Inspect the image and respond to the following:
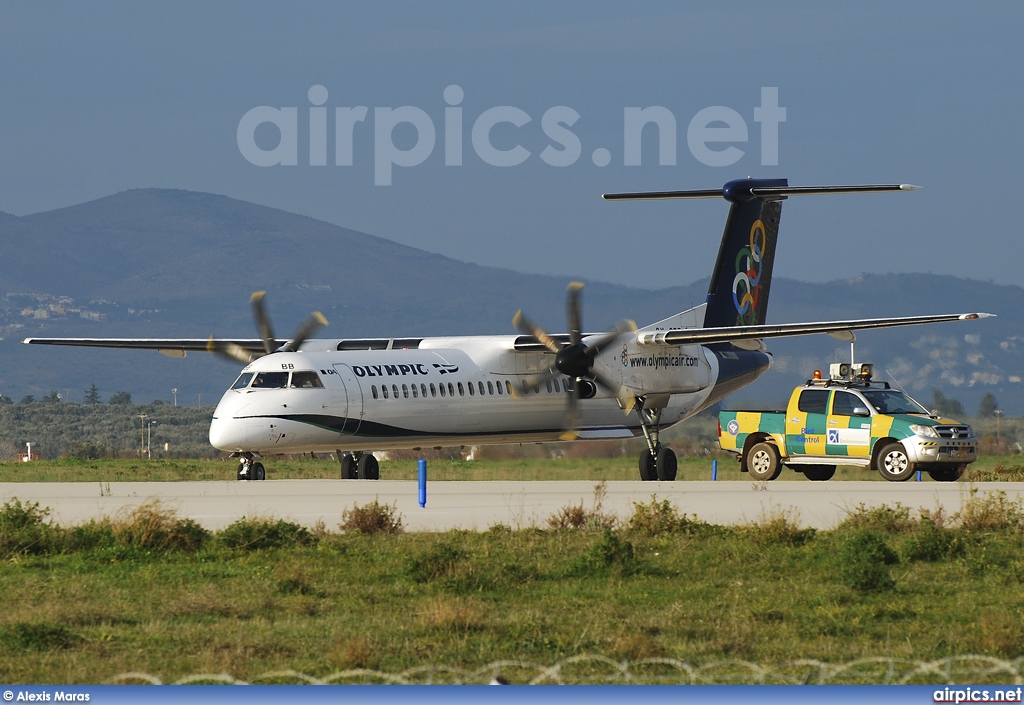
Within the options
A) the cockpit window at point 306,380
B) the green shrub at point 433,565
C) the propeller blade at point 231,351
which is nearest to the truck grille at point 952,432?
the cockpit window at point 306,380

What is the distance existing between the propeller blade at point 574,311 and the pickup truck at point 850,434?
3.92 meters

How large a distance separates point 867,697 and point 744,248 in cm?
3494

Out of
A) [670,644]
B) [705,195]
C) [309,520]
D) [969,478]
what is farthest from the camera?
[705,195]

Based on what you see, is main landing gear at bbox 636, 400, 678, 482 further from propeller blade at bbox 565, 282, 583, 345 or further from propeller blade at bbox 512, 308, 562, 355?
propeller blade at bbox 565, 282, 583, 345

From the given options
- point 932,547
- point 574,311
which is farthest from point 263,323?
point 932,547

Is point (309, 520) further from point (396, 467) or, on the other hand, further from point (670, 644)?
point (396, 467)

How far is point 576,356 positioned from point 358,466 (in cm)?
561

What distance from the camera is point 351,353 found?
112 ft

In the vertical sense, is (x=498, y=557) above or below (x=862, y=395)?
below

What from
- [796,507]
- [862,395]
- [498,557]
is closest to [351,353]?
Result: [862,395]

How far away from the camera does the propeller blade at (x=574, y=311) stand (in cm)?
3384

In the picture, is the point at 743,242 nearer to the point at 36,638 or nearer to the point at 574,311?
the point at 574,311

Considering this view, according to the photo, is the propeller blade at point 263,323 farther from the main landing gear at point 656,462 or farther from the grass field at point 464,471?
the main landing gear at point 656,462

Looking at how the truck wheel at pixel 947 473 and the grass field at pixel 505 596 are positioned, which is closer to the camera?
the grass field at pixel 505 596
